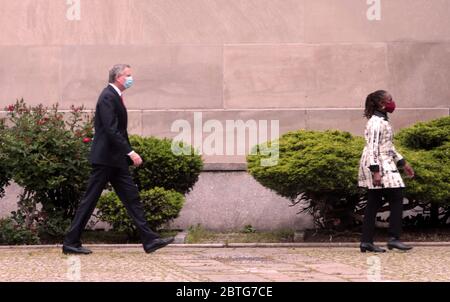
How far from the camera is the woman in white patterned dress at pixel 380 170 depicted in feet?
33.2

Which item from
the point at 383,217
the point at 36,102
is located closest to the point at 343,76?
the point at 383,217

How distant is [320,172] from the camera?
1083cm

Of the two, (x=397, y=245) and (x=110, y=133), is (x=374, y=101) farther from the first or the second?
(x=110, y=133)

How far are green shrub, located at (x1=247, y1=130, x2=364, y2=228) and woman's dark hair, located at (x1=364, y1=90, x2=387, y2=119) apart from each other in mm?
727

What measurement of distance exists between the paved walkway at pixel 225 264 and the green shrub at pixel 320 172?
2.56ft

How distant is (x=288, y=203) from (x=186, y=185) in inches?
69.8

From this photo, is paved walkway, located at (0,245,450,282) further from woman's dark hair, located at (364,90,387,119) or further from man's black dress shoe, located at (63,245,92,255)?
woman's dark hair, located at (364,90,387,119)

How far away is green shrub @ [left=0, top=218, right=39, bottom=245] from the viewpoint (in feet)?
37.1

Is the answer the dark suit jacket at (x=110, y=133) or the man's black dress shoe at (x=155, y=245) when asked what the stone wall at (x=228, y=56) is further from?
the man's black dress shoe at (x=155, y=245)

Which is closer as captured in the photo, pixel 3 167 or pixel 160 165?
pixel 3 167

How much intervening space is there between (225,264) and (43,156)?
3131 mm

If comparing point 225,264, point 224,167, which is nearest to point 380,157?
point 225,264

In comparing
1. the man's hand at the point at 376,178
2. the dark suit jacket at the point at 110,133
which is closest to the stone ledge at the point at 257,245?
the man's hand at the point at 376,178

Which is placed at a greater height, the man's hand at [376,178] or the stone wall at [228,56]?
the stone wall at [228,56]
